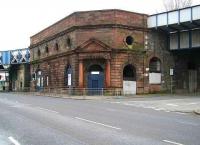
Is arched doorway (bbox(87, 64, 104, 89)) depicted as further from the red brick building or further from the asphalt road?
the asphalt road

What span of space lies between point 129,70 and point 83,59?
558 centimetres

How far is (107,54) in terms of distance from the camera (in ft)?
157

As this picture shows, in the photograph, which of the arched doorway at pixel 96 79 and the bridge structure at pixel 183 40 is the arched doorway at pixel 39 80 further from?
the bridge structure at pixel 183 40

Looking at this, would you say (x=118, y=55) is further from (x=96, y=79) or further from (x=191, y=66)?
(x=191, y=66)

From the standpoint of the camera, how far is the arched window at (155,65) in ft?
169

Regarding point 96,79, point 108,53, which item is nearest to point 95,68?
point 96,79

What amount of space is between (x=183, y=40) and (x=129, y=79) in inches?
308

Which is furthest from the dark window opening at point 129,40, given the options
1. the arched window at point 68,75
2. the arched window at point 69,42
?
the arched window at point 68,75

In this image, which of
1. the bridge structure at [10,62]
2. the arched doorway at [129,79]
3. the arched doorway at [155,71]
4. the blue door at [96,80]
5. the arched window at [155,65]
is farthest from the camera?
the bridge structure at [10,62]

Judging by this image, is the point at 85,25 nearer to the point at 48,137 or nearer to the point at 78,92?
the point at 78,92

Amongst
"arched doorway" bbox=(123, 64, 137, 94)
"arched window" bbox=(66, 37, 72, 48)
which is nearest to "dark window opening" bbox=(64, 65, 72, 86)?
"arched window" bbox=(66, 37, 72, 48)

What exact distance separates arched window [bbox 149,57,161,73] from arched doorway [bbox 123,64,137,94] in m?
2.59

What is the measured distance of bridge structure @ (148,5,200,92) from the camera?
1845 inches

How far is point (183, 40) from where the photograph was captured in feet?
166
